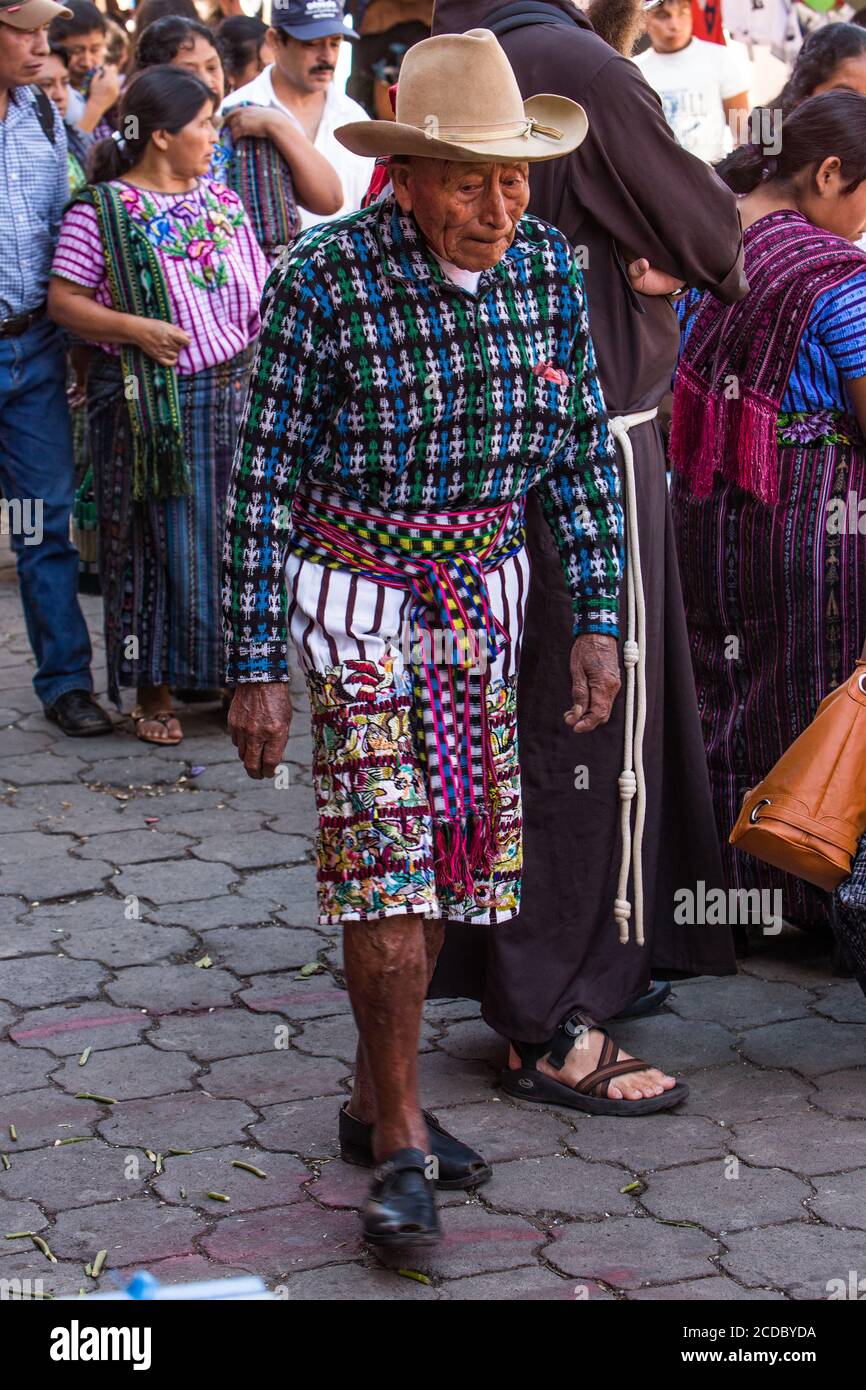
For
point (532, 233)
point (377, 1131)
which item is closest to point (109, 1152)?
point (377, 1131)

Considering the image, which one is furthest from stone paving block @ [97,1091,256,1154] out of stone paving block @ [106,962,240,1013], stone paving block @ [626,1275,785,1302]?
stone paving block @ [626,1275,785,1302]

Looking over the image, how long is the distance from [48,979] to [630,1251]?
5.88 ft

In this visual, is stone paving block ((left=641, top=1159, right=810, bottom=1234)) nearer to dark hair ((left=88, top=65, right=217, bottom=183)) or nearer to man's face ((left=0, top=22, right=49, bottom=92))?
dark hair ((left=88, top=65, right=217, bottom=183))

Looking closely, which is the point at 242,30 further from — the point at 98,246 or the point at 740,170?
the point at 740,170

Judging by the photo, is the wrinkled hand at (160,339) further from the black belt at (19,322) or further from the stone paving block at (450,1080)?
the stone paving block at (450,1080)

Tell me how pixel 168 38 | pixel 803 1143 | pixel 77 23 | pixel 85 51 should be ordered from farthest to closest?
pixel 85 51 → pixel 77 23 → pixel 168 38 → pixel 803 1143

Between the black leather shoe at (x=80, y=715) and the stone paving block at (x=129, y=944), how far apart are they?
67.4 inches

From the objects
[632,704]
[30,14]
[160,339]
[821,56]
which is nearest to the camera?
[632,704]

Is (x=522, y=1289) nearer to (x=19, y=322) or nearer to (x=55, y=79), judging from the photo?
(x=19, y=322)

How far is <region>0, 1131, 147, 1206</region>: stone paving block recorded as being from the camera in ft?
11.3

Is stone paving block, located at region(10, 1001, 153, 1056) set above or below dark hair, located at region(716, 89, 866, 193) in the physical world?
below

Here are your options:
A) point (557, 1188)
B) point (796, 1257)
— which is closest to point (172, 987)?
point (557, 1188)

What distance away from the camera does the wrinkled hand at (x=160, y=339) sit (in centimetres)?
588

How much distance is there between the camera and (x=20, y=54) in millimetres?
5859
